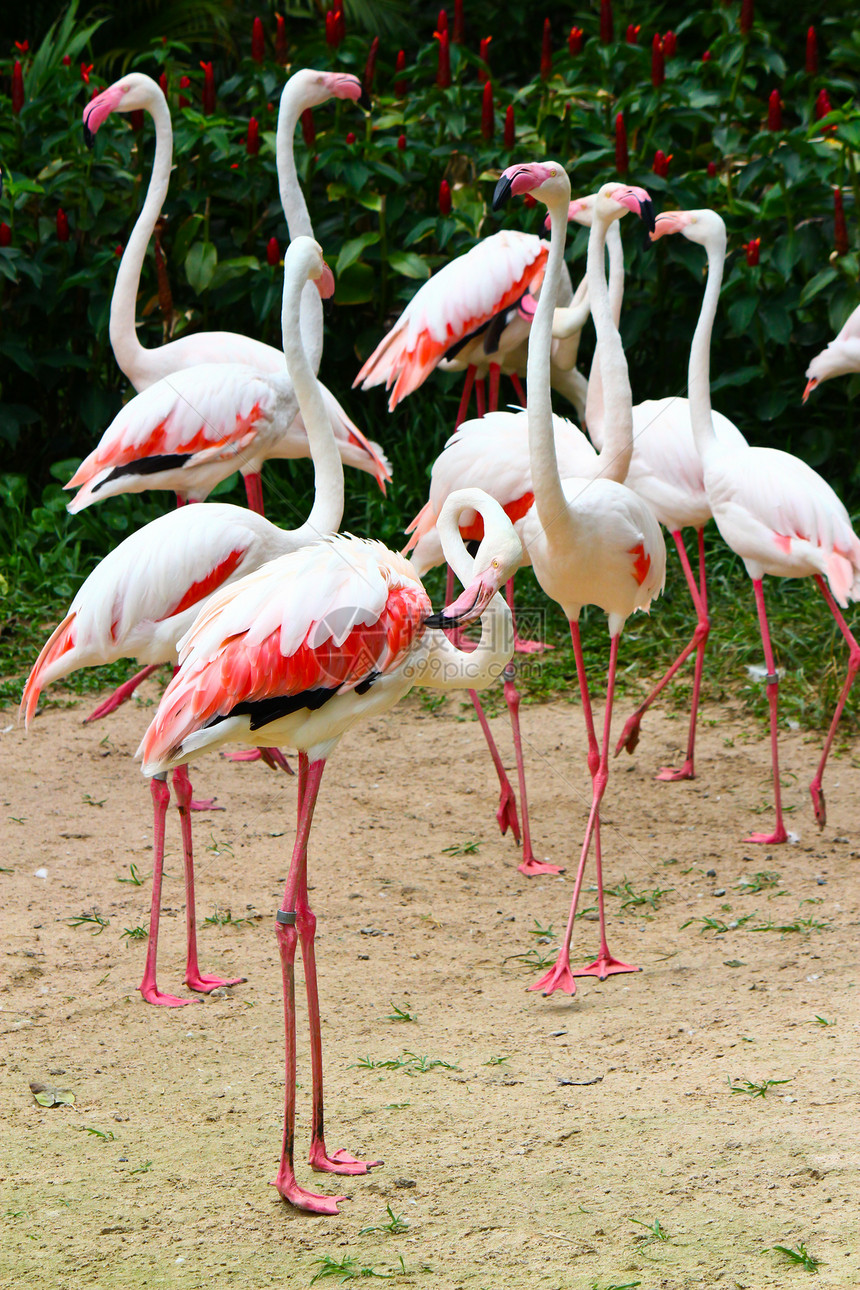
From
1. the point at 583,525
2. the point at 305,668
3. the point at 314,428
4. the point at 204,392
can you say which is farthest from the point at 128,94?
the point at 305,668

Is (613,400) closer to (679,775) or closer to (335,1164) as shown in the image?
(679,775)

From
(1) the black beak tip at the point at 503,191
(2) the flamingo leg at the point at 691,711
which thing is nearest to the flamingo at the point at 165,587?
(1) the black beak tip at the point at 503,191

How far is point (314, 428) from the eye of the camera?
12.3 feet

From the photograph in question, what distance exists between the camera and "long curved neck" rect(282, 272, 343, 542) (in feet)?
11.8

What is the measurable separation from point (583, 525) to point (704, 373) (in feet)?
4.41

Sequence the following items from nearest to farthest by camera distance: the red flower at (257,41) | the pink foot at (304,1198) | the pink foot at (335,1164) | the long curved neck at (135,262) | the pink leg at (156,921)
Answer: the pink foot at (304,1198)
the pink foot at (335,1164)
the pink leg at (156,921)
the long curved neck at (135,262)
the red flower at (257,41)

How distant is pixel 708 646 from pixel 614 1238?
3.77 m

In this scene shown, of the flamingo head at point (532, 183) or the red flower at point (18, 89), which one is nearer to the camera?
the flamingo head at point (532, 183)

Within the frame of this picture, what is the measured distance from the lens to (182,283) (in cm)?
687

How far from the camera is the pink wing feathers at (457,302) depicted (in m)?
5.19

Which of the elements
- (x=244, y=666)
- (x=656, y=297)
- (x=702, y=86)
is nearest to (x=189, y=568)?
(x=244, y=666)

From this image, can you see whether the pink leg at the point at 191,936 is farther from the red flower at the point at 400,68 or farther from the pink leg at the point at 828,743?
the red flower at the point at 400,68

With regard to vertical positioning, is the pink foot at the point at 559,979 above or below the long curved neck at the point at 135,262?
A: below

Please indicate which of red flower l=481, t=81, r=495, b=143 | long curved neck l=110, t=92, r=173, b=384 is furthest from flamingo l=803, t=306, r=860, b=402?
long curved neck l=110, t=92, r=173, b=384
